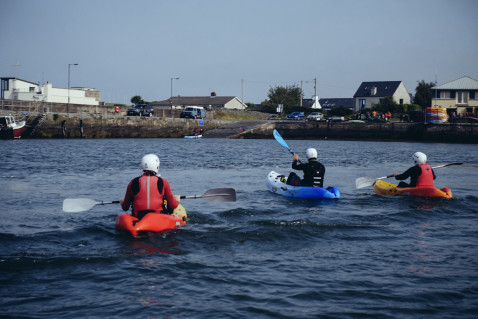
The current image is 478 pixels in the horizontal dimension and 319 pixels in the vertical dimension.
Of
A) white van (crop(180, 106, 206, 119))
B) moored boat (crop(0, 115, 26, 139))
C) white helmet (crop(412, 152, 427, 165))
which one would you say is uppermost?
white van (crop(180, 106, 206, 119))

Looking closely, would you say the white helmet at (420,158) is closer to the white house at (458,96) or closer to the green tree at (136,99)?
the white house at (458,96)

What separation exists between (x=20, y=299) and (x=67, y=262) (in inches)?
70.6

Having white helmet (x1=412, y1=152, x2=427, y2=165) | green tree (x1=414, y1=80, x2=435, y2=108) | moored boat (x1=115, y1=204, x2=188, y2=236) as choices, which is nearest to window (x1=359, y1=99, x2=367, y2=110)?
green tree (x1=414, y1=80, x2=435, y2=108)

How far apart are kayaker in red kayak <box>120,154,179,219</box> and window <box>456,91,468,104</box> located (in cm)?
6682

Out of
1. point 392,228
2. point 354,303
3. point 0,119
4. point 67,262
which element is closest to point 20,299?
point 67,262

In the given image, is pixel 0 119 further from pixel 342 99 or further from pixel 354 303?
pixel 342 99

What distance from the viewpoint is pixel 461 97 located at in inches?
2721

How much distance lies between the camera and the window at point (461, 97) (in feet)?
226

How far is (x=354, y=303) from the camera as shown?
7137 millimetres

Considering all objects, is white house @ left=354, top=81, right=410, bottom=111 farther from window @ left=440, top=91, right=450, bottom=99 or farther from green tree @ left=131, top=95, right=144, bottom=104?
green tree @ left=131, top=95, right=144, bottom=104

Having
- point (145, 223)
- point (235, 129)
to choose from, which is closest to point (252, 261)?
point (145, 223)

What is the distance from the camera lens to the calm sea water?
7.04 meters

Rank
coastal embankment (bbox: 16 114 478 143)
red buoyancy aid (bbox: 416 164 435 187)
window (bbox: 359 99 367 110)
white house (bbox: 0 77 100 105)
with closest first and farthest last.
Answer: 1. red buoyancy aid (bbox: 416 164 435 187)
2. coastal embankment (bbox: 16 114 478 143)
3. white house (bbox: 0 77 100 105)
4. window (bbox: 359 99 367 110)

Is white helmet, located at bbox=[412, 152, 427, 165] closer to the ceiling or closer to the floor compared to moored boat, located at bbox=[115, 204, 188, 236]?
closer to the ceiling
